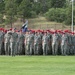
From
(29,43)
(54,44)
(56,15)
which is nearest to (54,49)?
(54,44)

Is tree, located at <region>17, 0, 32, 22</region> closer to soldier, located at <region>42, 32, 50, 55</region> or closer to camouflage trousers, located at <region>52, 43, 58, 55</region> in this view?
soldier, located at <region>42, 32, 50, 55</region>

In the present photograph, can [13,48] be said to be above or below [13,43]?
below

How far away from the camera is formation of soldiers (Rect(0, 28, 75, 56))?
26.3 m

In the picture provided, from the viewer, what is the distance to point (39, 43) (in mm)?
26812

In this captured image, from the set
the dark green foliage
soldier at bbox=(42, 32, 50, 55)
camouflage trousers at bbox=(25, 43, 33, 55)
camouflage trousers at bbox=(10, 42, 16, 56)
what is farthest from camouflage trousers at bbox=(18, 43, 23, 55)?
the dark green foliage

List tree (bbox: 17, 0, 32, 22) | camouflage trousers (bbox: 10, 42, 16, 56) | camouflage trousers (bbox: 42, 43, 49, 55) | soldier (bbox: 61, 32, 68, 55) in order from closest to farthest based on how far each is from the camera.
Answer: camouflage trousers (bbox: 10, 42, 16, 56)
camouflage trousers (bbox: 42, 43, 49, 55)
soldier (bbox: 61, 32, 68, 55)
tree (bbox: 17, 0, 32, 22)

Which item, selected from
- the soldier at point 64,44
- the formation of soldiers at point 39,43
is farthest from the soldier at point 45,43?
the soldier at point 64,44

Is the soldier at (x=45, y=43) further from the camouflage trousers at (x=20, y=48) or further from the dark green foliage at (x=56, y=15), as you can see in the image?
the dark green foliage at (x=56, y=15)

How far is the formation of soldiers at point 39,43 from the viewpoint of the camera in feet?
86.4

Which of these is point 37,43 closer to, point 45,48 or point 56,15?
point 45,48

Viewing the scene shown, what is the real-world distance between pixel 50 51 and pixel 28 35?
5.67 feet
